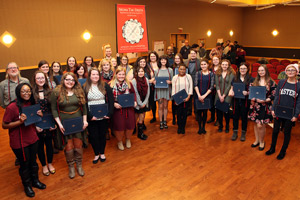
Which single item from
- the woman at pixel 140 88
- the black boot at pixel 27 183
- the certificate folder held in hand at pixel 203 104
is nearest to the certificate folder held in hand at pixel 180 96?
the certificate folder held in hand at pixel 203 104

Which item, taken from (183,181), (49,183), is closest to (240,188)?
(183,181)

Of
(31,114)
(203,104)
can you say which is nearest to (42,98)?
(31,114)

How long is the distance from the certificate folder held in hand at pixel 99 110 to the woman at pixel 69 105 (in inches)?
6.3

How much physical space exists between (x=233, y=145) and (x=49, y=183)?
10.5 feet

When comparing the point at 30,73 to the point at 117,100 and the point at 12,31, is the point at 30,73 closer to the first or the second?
the point at 12,31

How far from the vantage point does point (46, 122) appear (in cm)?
316

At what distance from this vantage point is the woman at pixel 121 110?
3852 millimetres

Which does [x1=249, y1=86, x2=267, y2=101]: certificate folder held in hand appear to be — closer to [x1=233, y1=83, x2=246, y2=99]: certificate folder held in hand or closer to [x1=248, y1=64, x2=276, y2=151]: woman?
[x1=248, y1=64, x2=276, y2=151]: woman

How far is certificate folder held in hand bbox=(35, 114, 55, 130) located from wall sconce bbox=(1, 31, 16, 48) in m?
5.43

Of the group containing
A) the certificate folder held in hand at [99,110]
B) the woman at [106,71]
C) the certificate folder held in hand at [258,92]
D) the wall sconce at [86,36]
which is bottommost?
the certificate folder held in hand at [99,110]

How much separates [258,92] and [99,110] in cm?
258

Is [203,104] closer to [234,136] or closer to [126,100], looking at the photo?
[234,136]

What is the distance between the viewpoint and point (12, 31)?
23.8 ft

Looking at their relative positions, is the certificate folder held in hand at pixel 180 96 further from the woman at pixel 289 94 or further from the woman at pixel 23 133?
the woman at pixel 23 133
